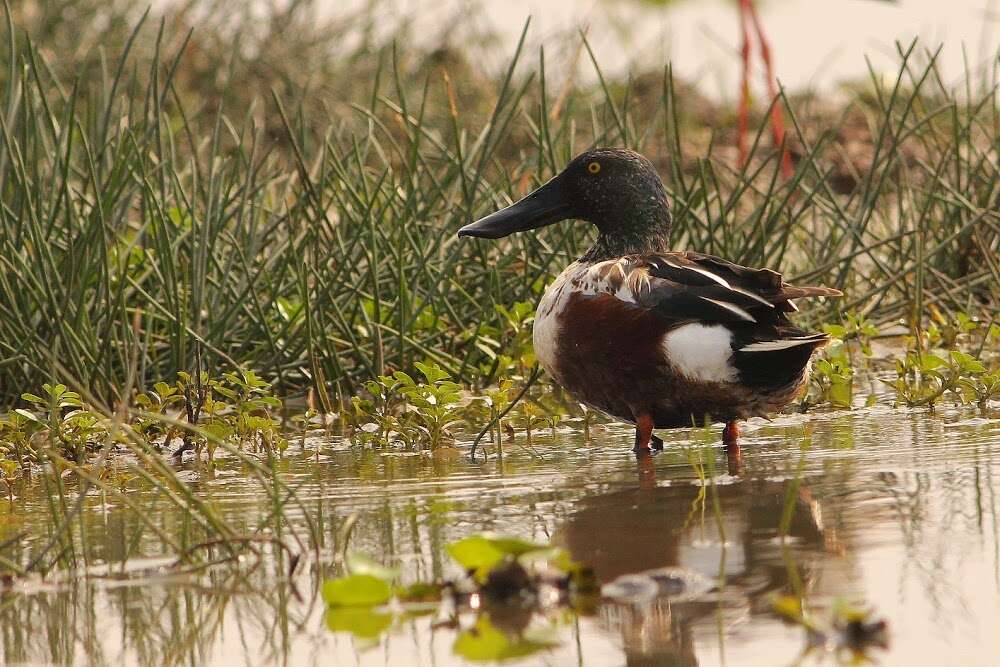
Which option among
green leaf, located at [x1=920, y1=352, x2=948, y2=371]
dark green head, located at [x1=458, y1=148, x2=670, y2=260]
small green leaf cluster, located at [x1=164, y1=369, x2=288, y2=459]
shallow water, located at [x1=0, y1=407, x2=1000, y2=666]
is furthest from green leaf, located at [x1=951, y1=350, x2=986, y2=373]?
small green leaf cluster, located at [x1=164, y1=369, x2=288, y2=459]

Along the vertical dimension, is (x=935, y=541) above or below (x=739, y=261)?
below

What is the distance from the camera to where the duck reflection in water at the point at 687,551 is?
2732 mm

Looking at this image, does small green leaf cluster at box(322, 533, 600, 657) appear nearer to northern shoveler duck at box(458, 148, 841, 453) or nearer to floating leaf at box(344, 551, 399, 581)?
floating leaf at box(344, 551, 399, 581)

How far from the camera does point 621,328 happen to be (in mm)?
4805

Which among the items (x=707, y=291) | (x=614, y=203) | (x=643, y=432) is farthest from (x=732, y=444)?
(x=614, y=203)

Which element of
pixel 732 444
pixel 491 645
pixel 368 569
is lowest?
pixel 491 645

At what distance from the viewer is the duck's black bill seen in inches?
226

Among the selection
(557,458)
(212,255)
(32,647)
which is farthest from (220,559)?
(212,255)

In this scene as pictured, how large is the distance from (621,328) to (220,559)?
1.84 metres

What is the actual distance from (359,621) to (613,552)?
77 centimetres

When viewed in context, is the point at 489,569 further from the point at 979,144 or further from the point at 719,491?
the point at 979,144

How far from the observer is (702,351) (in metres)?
4.73

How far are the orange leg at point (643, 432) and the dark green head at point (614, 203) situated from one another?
0.91m

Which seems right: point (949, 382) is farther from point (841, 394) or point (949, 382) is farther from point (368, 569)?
point (368, 569)
